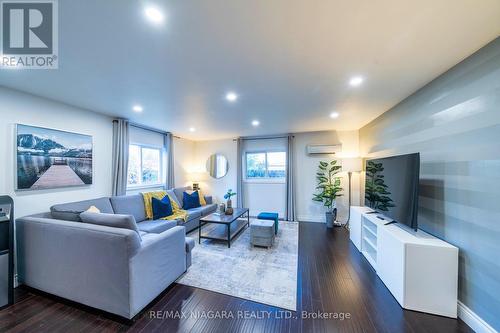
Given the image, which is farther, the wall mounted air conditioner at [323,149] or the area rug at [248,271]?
the wall mounted air conditioner at [323,149]

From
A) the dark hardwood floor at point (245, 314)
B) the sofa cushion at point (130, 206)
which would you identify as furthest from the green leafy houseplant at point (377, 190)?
the sofa cushion at point (130, 206)

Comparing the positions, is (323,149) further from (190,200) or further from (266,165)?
(190,200)

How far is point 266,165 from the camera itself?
5574 mm

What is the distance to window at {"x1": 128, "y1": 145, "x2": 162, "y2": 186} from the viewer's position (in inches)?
168

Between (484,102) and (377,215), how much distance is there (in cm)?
191

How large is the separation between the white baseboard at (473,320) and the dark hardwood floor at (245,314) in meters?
0.05

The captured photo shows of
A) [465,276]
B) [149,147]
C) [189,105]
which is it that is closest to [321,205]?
[465,276]

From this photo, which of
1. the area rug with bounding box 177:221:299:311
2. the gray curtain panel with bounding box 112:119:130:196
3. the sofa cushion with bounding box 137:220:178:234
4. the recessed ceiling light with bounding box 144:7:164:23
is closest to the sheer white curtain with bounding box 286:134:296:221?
the area rug with bounding box 177:221:299:311

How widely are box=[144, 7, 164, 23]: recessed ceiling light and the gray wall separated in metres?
2.61

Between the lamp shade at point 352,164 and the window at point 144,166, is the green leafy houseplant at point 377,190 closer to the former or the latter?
the lamp shade at point 352,164

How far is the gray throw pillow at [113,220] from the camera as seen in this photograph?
1.84m

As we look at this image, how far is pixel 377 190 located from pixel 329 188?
1629mm

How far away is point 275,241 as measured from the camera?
11.9ft

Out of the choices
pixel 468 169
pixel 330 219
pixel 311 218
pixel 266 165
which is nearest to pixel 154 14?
pixel 468 169
